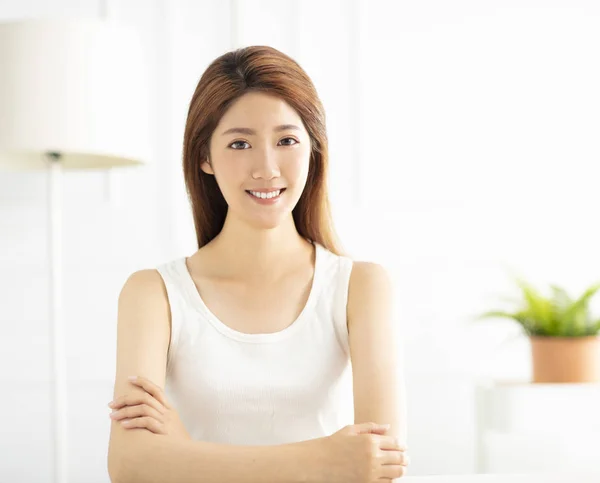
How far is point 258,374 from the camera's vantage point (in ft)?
5.31

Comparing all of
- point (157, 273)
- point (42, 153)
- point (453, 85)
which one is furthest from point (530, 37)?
point (157, 273)

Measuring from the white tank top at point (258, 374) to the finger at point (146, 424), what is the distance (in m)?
0.19

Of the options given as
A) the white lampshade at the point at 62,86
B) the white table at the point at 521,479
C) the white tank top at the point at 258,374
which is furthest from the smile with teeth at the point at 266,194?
the white lampshade at the point at 62,86

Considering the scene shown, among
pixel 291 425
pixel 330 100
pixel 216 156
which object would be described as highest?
pixel 330 100

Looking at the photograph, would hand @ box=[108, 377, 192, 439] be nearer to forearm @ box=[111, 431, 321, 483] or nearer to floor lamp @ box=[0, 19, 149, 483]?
forearm @ box=[111, 431, 321, 483]

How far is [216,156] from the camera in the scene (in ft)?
5.44

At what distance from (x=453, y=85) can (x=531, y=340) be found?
106 centimetres

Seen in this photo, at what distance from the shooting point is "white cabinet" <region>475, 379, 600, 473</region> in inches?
112

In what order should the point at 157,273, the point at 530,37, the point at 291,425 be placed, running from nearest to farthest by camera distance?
the point at 291,425 → the point at 157,273 → the point at 530,37

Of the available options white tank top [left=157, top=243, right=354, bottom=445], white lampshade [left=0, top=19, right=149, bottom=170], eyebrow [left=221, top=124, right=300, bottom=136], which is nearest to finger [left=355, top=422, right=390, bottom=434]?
white tank top [left=157, top=243, right=354, bottom=445]

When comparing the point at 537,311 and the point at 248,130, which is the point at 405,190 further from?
the point at 248,130

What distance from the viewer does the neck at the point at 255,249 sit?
1.72 m

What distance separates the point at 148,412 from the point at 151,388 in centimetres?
5

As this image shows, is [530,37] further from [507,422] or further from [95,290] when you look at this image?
[95,290]
